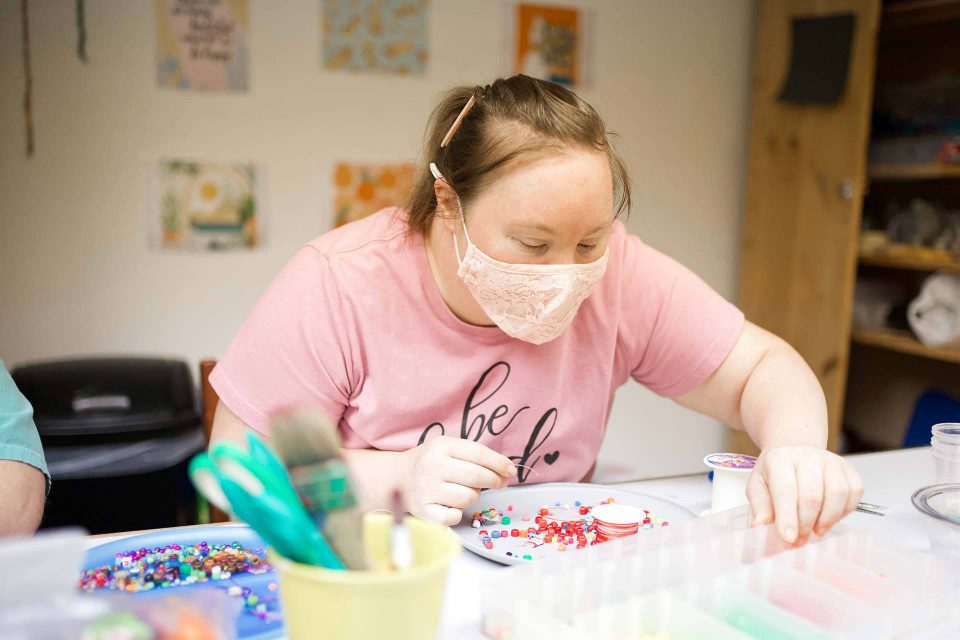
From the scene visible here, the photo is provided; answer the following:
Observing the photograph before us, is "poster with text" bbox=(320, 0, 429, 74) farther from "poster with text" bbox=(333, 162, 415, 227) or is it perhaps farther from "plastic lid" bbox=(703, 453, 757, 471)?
"plastic lid" bbox=(703, 453, 757, 471)

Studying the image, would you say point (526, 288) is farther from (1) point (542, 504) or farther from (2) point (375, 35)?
(2) point (375, 35)

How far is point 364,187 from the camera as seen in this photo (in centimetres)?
235

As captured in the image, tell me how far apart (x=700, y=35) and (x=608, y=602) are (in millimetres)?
2489

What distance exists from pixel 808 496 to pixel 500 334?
0.49 meters

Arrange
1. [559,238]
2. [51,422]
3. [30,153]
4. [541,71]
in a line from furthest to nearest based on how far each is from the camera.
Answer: [541,71] → [30,153] → [51,422] → [559,238]

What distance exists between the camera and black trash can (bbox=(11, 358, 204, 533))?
1.60 metres

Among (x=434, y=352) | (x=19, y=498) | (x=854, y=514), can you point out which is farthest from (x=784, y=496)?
(x=19, y=498)

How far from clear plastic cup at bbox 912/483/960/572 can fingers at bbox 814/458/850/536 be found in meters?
0.09

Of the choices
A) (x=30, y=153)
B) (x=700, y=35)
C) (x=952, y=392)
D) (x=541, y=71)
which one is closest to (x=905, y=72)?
(x=700, y=35)

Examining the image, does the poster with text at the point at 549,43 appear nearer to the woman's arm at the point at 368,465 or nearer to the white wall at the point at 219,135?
the white wall at the point at 219,135

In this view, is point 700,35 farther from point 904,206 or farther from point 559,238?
point 559,238

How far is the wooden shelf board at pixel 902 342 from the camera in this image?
92.0 inches

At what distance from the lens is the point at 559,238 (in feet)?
3.23

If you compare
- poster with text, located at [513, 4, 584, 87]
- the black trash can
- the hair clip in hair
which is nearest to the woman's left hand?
the hair clip in hair
